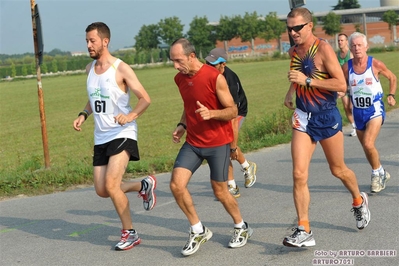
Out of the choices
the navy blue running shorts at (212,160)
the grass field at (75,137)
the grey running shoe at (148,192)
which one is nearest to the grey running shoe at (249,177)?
the grey running shoe at (148,192)

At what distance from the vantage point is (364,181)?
9922mm

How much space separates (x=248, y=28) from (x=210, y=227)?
12047cm

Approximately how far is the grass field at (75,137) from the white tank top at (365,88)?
3.99 m

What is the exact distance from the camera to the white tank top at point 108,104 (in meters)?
7.09

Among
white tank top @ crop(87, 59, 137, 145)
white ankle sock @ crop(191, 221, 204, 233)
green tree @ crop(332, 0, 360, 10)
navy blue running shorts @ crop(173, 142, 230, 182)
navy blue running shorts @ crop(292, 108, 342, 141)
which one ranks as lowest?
white ankle sock @ crop(191, 221, 204, 233)

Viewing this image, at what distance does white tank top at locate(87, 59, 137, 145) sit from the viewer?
7.09 m

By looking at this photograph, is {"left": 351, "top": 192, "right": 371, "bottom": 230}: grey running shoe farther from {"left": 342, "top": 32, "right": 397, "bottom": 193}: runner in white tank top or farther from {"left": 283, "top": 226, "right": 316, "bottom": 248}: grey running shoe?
{"left": 342, "top": 32, "right": 397, "bottom": 193}: runner in white tank top

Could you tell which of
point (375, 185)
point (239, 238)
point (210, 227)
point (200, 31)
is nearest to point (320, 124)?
point (239, 238)

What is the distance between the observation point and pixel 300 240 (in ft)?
21.0

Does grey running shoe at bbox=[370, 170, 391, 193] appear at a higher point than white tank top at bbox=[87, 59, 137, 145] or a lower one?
lower

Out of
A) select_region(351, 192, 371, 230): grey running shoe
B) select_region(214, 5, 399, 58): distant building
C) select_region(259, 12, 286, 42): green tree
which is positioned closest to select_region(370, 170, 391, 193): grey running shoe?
select_region(351, 192, 371, 230): grey running shoe

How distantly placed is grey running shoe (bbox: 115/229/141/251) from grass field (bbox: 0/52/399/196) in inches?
162

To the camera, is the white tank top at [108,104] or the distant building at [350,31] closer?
the white tank top at [108,104]

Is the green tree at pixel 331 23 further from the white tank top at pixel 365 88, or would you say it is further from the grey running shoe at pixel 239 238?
the grey running shoe at pixel 239 238
